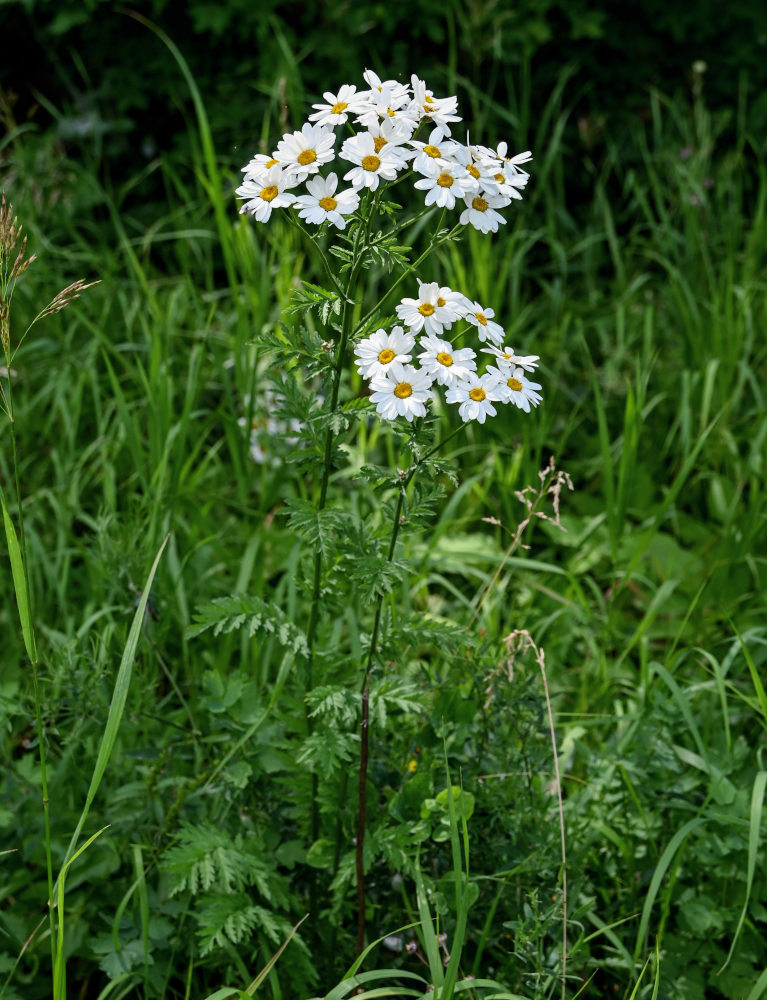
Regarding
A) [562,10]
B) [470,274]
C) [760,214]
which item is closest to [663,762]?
[470,274]

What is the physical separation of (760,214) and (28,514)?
7.66 ft

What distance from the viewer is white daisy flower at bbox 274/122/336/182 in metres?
1.16

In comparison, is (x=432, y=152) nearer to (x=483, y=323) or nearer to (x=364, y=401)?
(x=483, y=323)

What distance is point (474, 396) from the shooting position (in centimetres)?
119

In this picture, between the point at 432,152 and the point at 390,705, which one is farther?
the point at 390,705

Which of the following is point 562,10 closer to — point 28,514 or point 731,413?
point 731,413

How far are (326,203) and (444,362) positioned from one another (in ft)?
0.79

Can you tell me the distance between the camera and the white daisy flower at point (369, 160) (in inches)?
44.0

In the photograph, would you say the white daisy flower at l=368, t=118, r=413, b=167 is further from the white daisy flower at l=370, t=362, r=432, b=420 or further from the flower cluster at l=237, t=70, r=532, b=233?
the white daisy flower at l=370, t=362, r=432, b=420

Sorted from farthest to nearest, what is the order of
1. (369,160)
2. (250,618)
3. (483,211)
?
(250,618) → (483,211) → (369,160)

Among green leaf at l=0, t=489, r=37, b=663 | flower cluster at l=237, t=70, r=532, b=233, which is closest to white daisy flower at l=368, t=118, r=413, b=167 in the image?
flower cluster at l=237, t=70, r=532, b=233

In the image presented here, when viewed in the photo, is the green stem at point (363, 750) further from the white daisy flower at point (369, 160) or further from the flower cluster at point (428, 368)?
the white daisy flower at point (369, 160)

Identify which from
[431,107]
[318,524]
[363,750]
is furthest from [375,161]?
[363,750]

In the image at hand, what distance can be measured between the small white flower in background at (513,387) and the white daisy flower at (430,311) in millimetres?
85
